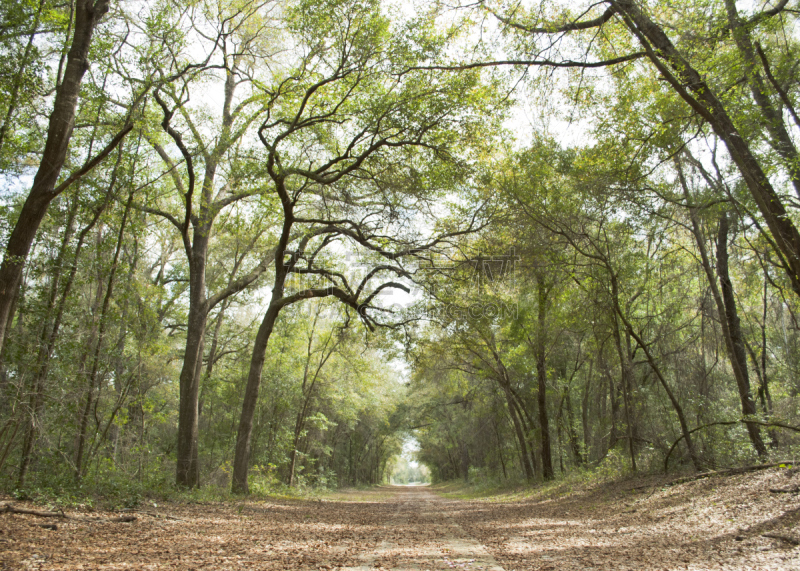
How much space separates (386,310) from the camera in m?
11.5

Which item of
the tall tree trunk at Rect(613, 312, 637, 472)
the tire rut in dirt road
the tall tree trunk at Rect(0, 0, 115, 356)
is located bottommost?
the tire rut in dirt road

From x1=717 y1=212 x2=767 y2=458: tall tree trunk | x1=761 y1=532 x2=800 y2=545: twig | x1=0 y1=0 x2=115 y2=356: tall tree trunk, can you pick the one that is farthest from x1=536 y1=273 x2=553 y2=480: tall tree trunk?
x1=0 y1=0 x2=115 y2=356: tall tree trunk

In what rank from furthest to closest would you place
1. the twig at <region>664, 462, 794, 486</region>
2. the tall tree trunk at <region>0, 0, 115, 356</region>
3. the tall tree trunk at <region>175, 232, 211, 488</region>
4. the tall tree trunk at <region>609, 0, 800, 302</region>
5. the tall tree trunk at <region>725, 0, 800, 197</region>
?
the tall tree trunk at <region>175, 232, 211, 488</region> → the twig at <region>664, 462, 794, 486</region> → the tall tree trunk at <region>725, 0, 800, 197</region> → the tall tree trunk at <region>609, 0, 800, 302</region> → the tall tree trunk at <region>0, 0, 115, 356</region>

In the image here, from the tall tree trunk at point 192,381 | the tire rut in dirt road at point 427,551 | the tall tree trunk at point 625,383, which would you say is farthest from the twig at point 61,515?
the tall tree trunk at point 625,383

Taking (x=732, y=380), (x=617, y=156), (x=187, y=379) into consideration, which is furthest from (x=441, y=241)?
(x=732, y=380)

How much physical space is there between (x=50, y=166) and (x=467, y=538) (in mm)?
6791

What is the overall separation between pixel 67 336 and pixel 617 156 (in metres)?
10.1

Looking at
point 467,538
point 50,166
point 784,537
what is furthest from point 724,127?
point 50,166

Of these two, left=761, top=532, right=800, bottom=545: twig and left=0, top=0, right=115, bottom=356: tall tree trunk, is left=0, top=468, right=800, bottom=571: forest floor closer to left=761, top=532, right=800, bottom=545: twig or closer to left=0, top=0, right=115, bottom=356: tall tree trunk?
left=761, top=532, right=800, bottom=545: twig

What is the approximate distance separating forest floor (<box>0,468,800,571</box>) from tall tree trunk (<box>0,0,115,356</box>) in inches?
96.9

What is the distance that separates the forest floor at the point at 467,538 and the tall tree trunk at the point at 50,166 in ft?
8.07

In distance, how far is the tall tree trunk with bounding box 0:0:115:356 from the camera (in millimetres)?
4781

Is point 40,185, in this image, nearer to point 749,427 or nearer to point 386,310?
point 386,310

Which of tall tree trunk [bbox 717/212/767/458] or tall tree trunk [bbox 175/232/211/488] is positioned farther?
tall tree trunk [bbox 175/232/211/488]
